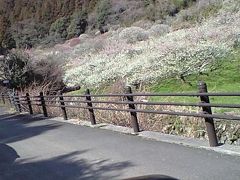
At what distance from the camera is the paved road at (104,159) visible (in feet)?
24.6

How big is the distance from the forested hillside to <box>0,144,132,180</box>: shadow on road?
47.4 m

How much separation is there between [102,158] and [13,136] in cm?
664

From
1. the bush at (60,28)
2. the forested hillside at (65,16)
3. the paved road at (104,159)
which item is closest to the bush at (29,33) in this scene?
the forested hillside at (65,16)

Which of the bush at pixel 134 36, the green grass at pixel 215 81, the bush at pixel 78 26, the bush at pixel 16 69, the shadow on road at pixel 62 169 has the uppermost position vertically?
the bush at pixel 78 26

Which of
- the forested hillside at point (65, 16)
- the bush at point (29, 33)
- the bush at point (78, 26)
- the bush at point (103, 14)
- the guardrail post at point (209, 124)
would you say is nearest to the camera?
the guardrail post at point (209, 124)

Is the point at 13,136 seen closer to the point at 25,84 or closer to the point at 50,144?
the point at 50,144

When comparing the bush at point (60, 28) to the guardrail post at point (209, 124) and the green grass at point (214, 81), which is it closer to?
the green grass at point (214, 81)

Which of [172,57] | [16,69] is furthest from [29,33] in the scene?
[172,57]

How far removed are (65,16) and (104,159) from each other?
85991mm

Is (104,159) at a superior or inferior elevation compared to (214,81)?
superior

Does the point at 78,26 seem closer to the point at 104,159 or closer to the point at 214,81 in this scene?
the point at 214,81

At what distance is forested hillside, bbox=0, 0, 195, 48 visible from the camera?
65.3 metres

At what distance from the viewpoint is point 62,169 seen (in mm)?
8859

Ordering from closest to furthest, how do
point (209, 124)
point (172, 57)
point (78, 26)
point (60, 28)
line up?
point (209, 124)
point (172, 57)
point (78, 26)
point (60, 28)
